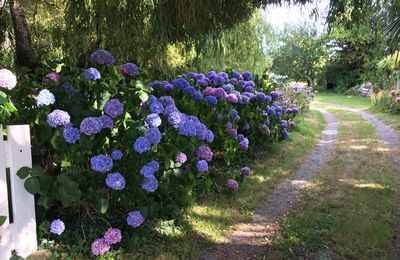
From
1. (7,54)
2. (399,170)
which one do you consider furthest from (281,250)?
(7,54)

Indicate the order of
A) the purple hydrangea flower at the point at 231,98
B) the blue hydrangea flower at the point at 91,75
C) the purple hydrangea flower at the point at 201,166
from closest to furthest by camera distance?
the blue hydrangea flower at the point at 91,75 → the purple hydrangea flower at the point at 201,166 → the purple hydrangea flower at the point at 231,98

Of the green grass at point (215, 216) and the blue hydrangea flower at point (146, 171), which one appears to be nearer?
the blue hydrangea flower at point (146, 171)

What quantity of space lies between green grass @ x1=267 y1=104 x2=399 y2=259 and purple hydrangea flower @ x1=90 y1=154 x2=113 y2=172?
157cm

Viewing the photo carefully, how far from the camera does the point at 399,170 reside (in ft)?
20.9

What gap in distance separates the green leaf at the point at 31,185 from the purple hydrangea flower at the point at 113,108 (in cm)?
67

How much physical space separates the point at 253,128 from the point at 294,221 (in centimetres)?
225

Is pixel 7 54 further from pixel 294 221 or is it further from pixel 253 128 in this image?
pixel 294 221

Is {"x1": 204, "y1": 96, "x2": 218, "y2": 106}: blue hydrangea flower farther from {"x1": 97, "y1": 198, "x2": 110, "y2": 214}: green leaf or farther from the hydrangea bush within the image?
{"x1": 97, "y1": 198, "x2": 110, "y2": 214}: green leaf

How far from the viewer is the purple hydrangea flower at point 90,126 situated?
8.89 ft

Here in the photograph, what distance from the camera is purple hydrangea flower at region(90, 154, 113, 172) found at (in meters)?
2.78

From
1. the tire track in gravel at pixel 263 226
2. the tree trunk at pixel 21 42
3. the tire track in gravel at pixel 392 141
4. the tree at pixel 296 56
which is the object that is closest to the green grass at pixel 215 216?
the tire track in gravel at pixel 263 226

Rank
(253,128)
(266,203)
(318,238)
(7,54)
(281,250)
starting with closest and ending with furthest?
(281,250) → (318,238) → (266,203) → (7,54) → (253,128)

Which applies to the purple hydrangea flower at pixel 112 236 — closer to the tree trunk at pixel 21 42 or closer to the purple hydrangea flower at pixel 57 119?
the purple hydrangea flower at pixel 57 119

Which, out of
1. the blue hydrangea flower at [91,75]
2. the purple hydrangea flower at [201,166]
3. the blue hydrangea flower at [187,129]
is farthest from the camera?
the purple hydrangea flower at [201,166]
